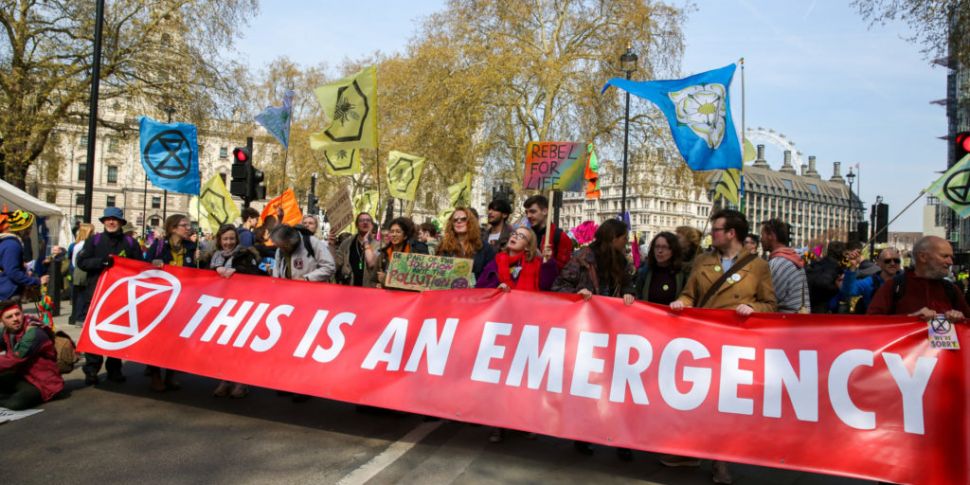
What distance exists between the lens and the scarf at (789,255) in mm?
5410

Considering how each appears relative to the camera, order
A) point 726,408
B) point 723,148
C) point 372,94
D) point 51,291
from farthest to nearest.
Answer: point 51,291, point 372,94, point 723,148, point 726,408

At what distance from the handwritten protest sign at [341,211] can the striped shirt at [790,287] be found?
492 cm

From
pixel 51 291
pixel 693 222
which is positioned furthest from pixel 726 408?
pixel 693 222

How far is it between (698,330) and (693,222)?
167m

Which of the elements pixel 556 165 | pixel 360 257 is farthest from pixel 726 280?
pixel 556 165

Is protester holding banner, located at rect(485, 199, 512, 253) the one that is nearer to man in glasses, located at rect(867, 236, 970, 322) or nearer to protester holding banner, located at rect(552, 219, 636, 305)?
protester holding banner, located at rect(552, 219, 636, 305)

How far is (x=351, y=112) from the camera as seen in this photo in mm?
9078

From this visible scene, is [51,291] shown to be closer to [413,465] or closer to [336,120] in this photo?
[336,120]

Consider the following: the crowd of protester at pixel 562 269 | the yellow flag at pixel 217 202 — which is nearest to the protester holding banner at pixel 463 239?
the crowd of protester at pixel 562 269

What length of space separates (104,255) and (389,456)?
3.89m

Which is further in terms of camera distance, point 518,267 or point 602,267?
point 518,267

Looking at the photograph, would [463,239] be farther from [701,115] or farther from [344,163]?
[344,163]

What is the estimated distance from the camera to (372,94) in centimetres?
888

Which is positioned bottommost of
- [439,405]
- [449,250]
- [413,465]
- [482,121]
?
[413,465]
